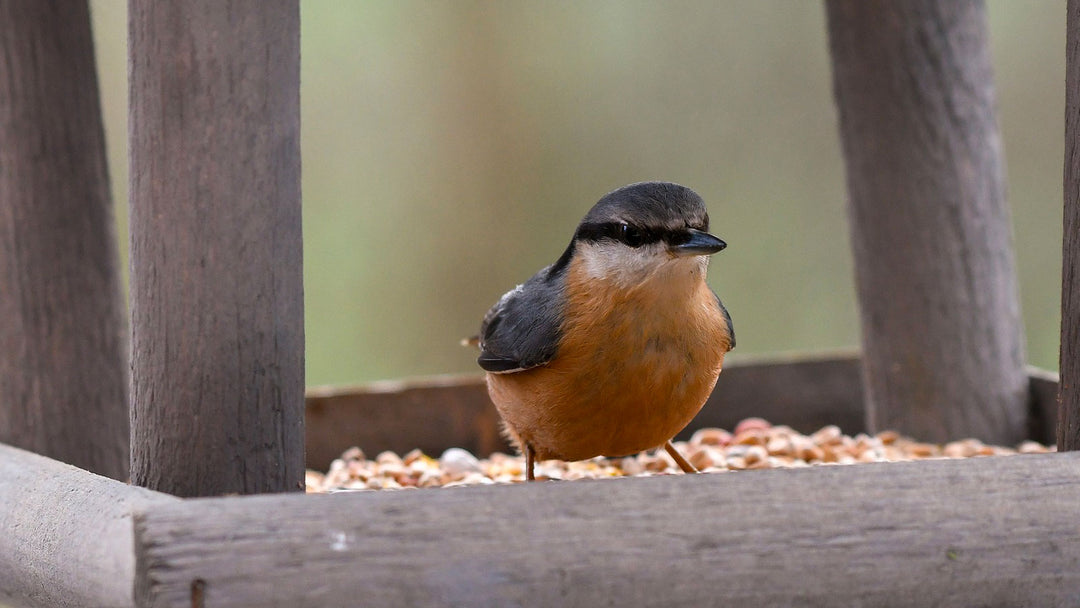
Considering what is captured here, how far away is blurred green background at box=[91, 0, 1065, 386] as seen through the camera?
7750 mm

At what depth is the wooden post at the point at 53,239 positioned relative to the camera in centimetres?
329

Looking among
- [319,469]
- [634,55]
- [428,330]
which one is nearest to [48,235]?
[319,469]

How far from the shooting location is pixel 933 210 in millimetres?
4301

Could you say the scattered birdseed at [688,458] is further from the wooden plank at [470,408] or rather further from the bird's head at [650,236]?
the bird's head at [650,236]

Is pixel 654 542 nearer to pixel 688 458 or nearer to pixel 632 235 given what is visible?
pixel 632 235

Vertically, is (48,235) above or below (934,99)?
below

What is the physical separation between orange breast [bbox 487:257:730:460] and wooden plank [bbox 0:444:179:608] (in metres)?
1.15

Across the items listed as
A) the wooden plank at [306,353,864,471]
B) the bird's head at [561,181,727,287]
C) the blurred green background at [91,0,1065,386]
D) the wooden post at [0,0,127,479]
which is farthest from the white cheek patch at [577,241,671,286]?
the blurred green background at [91,0,1065,386]

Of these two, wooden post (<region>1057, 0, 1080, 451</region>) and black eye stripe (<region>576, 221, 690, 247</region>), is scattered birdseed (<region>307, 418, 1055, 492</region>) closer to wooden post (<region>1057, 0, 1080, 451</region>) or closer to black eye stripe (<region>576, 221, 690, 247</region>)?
black eye stripe (<region>576, 221, 690, 247</region>)

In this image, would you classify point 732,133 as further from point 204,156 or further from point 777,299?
point 204,156

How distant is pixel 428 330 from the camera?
7.91m

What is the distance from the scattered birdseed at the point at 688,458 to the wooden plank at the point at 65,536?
112 cm

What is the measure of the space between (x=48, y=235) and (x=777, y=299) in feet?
18.3

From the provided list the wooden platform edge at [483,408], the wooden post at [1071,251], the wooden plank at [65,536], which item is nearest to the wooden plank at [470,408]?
the wooden platform edge at [483,408]
